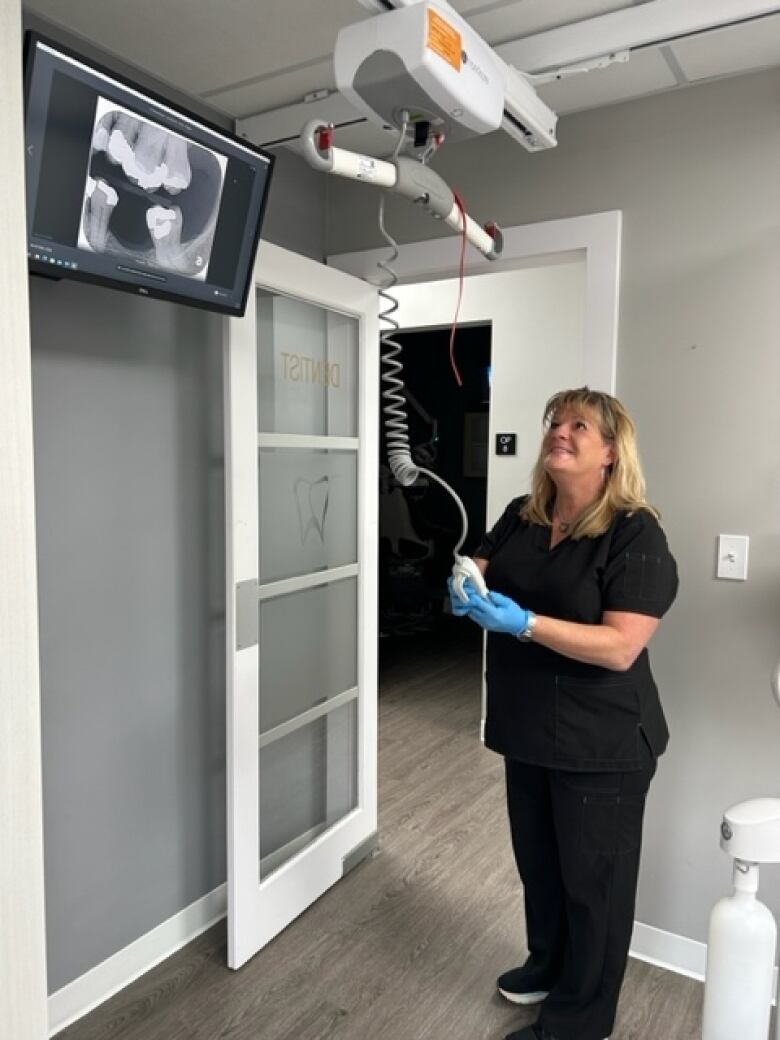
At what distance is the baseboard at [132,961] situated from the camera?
191 cm

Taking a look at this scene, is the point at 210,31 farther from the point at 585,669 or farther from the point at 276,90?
the point at 585,669

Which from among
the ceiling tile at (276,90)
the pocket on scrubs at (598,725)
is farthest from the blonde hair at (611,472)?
the ceiling tile at (276,90)

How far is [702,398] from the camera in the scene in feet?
6.67

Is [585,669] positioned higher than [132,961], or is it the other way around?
[585,669]

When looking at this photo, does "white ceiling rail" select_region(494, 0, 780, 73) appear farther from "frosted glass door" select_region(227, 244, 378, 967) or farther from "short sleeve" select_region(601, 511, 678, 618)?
"short sleeve" select_region(601, 511, 678, 618)

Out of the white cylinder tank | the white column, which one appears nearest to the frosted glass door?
the white column

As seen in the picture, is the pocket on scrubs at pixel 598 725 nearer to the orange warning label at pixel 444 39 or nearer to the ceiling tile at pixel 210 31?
the orange warning label at pixel 444 39

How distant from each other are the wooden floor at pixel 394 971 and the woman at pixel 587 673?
0.27 metres

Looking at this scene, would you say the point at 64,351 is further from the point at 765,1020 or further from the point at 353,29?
the point at 765,1020

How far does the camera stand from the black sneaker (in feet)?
6.59

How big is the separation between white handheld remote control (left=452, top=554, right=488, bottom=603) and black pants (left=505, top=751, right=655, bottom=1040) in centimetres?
47

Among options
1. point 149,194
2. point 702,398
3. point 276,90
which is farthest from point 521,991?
point 276,90

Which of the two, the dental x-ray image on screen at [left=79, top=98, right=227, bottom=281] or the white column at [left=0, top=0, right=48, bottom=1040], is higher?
the dental x-ray image on screen at [left=79, top=98, right=227, bottom=281]

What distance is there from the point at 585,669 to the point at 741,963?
0.62 meters
